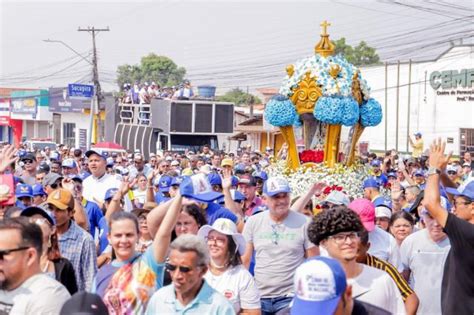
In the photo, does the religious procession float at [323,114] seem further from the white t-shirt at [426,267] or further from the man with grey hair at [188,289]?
the man with grey hair at [188,289]

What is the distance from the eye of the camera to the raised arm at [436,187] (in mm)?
5656

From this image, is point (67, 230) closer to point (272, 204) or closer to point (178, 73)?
point (272, 204)

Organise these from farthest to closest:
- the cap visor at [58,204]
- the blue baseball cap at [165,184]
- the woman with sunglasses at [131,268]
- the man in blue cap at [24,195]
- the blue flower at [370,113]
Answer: the blue flower at [370,113], the blue baseball cap at [165,184], the man in blue cap at [24,195], the cap visor at [58,204], the woman with sunglasses at [131,268]

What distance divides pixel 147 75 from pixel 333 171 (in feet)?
312

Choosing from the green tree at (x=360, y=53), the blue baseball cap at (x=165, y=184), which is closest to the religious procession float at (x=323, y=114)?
the blue baseball cap at (x=165, y=184)

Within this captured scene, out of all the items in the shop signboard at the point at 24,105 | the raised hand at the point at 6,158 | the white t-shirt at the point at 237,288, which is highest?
the shop signboard at the point at 24,105

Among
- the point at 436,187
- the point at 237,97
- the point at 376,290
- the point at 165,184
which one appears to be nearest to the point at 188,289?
the point at 376,290

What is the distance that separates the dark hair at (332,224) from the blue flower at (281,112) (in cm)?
1135

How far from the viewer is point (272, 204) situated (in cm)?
775

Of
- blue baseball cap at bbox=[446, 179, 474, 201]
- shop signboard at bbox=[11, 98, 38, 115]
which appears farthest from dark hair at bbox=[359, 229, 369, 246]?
shop signboard at bbox=[11, 98, 38, 115]

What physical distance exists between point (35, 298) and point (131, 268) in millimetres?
1091

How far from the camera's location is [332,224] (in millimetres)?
4957

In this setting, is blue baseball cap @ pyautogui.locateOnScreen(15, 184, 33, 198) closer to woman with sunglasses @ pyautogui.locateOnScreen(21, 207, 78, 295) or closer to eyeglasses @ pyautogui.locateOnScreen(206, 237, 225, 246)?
woman with sunglasses @ pyautogui.locateOnScreen(21, 207, 78, 295)

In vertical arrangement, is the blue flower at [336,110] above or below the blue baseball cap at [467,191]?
above
